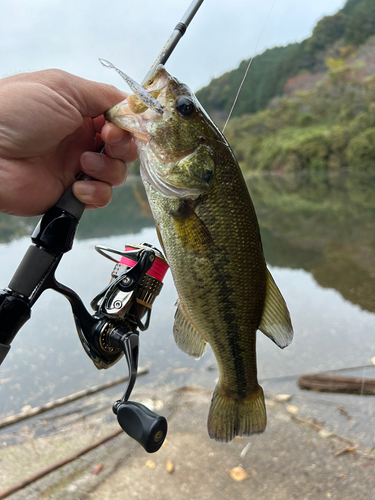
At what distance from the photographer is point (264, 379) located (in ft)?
13.4

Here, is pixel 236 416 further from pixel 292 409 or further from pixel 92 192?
pixel 292 409

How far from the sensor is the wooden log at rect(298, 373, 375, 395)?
3.69m

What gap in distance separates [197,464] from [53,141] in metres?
2.75

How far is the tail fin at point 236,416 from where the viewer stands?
5.01 ft

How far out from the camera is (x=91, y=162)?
1.62 meters

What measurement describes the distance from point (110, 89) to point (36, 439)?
3221mm

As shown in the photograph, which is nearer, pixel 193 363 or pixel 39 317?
pixel 193 363

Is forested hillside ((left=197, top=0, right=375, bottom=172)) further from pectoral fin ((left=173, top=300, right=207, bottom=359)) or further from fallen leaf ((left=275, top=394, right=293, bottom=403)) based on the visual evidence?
pectoral fin ((left=173, top=300, right=207, bottom=359))

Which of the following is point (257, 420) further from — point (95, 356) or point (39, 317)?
point (39, 317)

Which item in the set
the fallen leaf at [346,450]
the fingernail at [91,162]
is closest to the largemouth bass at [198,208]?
the fingernail at [91,162]

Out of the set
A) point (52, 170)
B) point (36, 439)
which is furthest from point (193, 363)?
point (52, 170)

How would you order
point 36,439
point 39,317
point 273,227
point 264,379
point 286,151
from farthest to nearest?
1. point 286,151
2. point 273,227
3. point 39,317
4. point 264,379
5. point 36,439

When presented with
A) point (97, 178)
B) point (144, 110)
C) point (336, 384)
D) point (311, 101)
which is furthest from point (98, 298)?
point (311, 101)

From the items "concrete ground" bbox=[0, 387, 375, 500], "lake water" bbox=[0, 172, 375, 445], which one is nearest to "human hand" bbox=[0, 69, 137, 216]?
"concrete ground" bbox=[0, 387, 375, 500]
